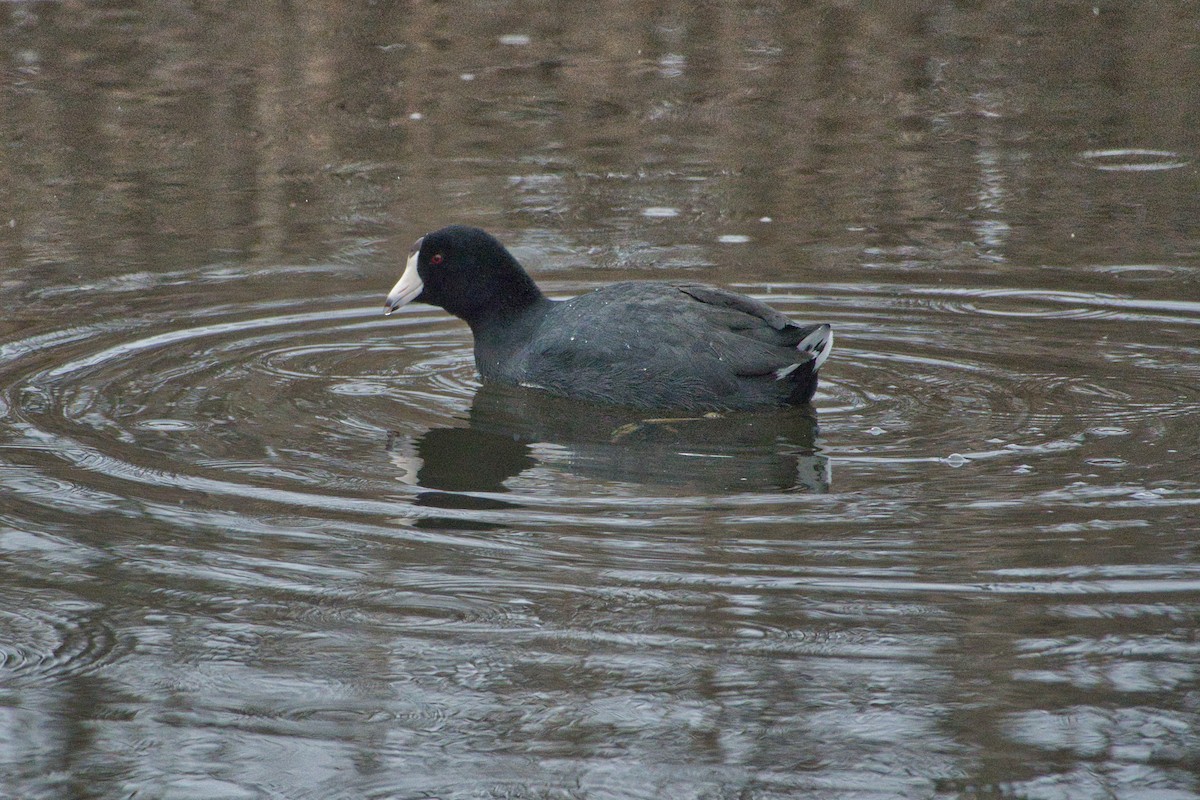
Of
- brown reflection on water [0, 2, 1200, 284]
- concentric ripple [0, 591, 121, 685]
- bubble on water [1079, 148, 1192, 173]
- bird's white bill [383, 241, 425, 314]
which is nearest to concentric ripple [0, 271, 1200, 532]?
bird's white bill [383, 241, 425, 314]

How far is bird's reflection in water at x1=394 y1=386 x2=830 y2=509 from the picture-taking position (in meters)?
5.45

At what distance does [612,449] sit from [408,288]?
160 centimetres

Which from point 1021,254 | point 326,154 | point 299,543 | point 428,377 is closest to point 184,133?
point 326,154

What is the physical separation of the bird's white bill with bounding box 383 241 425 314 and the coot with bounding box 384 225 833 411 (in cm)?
31

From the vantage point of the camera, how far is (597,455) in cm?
585

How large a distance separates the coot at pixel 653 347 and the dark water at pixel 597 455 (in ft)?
0.48

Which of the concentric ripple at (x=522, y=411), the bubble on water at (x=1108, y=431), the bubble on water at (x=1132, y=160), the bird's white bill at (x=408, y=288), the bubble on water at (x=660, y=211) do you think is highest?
the bird's white bill at (x=408, y=288)

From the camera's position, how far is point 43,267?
8.36 m

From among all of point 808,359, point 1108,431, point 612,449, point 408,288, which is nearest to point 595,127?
point 408,288

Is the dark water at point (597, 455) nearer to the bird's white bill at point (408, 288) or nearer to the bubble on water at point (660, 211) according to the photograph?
the bubble on water at point (660, 211)

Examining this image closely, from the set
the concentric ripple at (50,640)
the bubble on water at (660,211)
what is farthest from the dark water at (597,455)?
the bubble on water at (660,211)

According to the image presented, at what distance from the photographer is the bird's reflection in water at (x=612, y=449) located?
17.9ft

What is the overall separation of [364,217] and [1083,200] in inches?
166

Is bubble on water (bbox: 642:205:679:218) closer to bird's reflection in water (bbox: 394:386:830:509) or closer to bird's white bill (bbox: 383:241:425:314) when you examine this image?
bird's white bill (bbox: 383:241:425:314)
